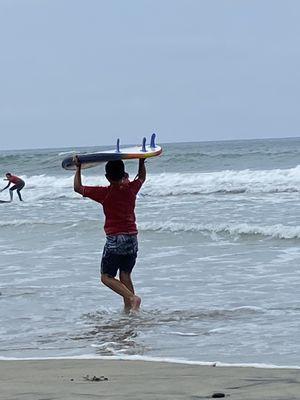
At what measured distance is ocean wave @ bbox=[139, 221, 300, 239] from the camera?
1416 cm

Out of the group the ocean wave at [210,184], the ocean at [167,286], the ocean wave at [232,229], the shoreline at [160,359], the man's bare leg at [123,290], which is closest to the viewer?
the shoreline at [160,359]

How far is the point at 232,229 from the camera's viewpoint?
15.2 metres

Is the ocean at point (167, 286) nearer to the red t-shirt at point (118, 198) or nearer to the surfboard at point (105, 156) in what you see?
the red t-shirt at point (118, 198)

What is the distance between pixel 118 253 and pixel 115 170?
0.78 metres

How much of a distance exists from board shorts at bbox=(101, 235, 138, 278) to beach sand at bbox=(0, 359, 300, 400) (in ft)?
7.54

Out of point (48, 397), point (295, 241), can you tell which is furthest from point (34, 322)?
point (295, 241)

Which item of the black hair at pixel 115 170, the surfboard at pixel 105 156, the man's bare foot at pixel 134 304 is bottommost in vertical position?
the man's bare foot at pixel 134 304

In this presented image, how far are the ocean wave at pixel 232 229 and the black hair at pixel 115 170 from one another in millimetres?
6201

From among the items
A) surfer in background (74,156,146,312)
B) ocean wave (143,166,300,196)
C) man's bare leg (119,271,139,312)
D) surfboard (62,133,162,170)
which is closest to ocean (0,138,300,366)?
man's bare leg (119,271,139,312)

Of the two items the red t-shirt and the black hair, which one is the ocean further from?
the black hair

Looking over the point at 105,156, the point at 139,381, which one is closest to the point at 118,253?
the point at 105,156

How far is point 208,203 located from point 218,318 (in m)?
15.5

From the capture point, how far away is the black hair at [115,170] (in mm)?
8062

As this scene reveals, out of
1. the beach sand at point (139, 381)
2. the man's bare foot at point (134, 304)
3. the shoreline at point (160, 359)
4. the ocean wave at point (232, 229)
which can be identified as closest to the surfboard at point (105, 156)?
the man's bare foot at point (134, 304)
